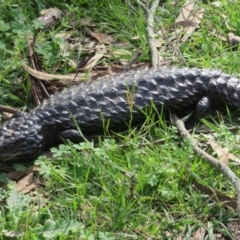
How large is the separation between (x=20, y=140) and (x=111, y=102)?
708mm

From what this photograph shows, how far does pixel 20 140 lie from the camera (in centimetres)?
494

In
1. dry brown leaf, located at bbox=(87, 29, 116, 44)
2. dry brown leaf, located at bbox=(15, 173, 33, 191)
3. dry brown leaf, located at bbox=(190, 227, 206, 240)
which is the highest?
dry brown leaf, located at bbox=(87, 29, 116, 44)

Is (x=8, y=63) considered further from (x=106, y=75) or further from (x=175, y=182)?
(x=175, y=182)

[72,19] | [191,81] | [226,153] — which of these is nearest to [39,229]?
[226,153]

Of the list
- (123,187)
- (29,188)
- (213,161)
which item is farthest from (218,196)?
(29,188)

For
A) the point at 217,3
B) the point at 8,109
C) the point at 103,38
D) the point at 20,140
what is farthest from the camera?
the point at 217,3

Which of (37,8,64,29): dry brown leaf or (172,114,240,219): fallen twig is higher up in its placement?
(37,8,64,29): dry brown leaf

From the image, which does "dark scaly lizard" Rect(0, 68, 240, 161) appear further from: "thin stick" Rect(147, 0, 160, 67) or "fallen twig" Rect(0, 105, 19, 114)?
"thin stick" Rect(147, 0, 160, 67)

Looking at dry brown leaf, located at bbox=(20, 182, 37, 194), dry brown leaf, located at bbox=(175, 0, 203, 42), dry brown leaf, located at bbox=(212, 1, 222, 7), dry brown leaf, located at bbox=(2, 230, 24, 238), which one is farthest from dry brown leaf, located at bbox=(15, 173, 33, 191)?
dry brown leaf, located at bbox=(212, 1, 222, 7)

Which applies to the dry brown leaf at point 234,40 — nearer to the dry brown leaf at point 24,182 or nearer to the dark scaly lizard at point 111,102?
the dark scaly lizard at point 111,102

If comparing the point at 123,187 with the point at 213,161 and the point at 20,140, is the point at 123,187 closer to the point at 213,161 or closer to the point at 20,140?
the point at 213,161

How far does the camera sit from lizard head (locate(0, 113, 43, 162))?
490cm

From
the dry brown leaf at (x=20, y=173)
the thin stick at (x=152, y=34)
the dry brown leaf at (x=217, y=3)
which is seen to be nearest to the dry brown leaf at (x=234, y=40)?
the dry brown leaf at (x=217, y=3)

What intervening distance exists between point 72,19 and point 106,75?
939 mm
